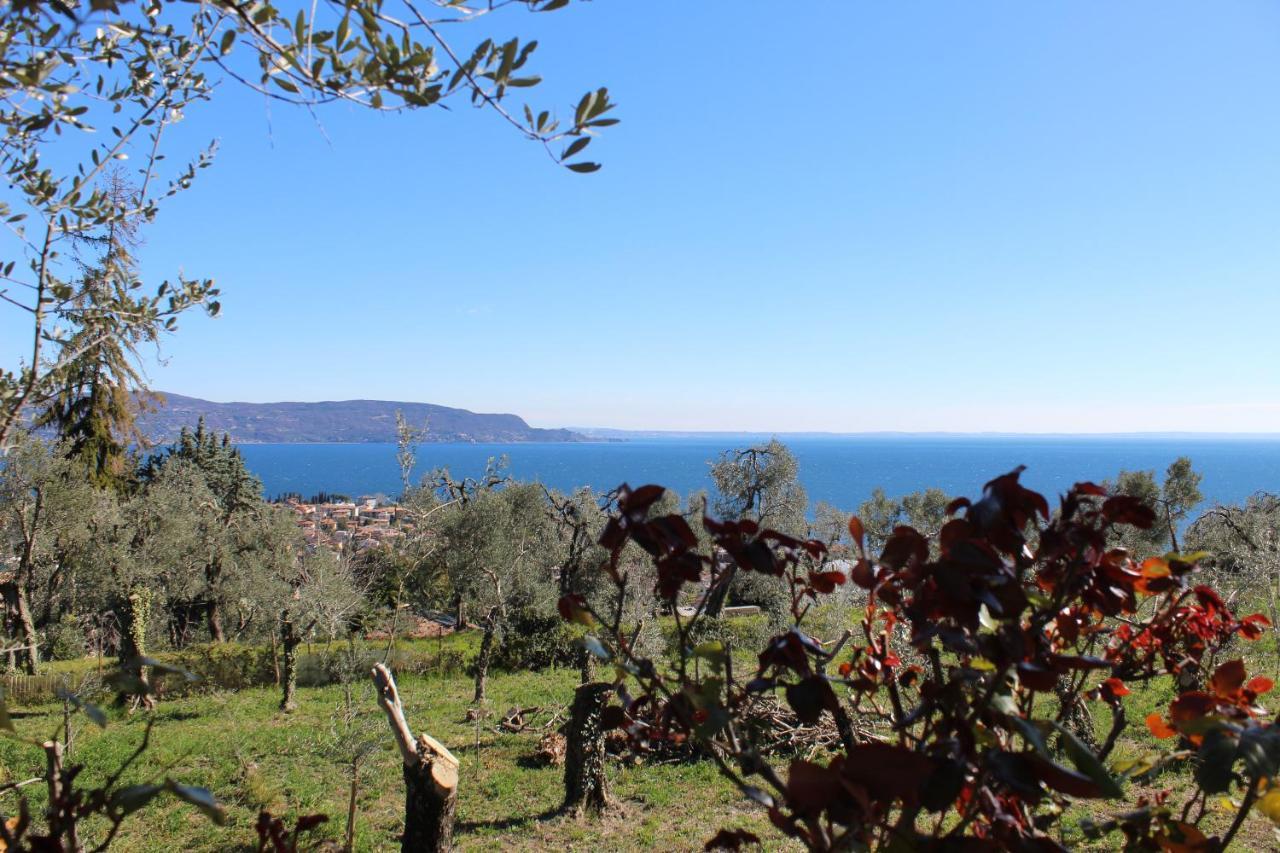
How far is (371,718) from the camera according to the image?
275 inches

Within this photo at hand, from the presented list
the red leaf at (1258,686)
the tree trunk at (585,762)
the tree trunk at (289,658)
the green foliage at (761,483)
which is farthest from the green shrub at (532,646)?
the red leaf at (1258,686)

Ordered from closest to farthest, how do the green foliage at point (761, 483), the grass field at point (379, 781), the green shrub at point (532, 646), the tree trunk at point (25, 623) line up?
the grass field at point (379, 781) < the tree trunk at point (25, 623) < the green foliage at point (761, 483) < the green shrub at point (532, 646)

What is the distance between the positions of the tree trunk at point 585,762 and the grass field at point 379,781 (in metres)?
0.21

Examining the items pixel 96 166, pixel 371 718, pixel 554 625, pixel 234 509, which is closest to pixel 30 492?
pixel 234 509

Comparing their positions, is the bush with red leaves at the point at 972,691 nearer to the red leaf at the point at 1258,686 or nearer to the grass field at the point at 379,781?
the red leaf at the point at 1258,686

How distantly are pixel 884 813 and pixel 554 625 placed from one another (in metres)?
17.0

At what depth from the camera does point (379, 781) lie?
27.9ft

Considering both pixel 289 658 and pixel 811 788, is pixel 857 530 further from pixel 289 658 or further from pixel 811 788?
pixel 289 658

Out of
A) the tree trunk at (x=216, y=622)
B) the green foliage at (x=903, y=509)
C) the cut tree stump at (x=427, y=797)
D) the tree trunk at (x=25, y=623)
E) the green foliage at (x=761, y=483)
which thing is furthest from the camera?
the green foliage at (x=903, y=509)

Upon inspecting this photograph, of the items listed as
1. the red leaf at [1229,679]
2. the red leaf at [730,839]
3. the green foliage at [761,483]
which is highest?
the red leaf at [1229,679]

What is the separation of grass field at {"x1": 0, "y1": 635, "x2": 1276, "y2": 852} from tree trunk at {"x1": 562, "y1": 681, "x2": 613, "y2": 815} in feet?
0.70

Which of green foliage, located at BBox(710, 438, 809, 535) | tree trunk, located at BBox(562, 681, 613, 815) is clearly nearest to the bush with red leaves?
tree trunk, located at BBox(562, 681, 613, 815)

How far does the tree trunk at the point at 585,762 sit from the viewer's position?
7441 millimetres

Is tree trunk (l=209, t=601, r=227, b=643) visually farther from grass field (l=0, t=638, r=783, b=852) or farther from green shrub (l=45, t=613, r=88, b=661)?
grass field (l=0, t=638, r=783, b=852)
